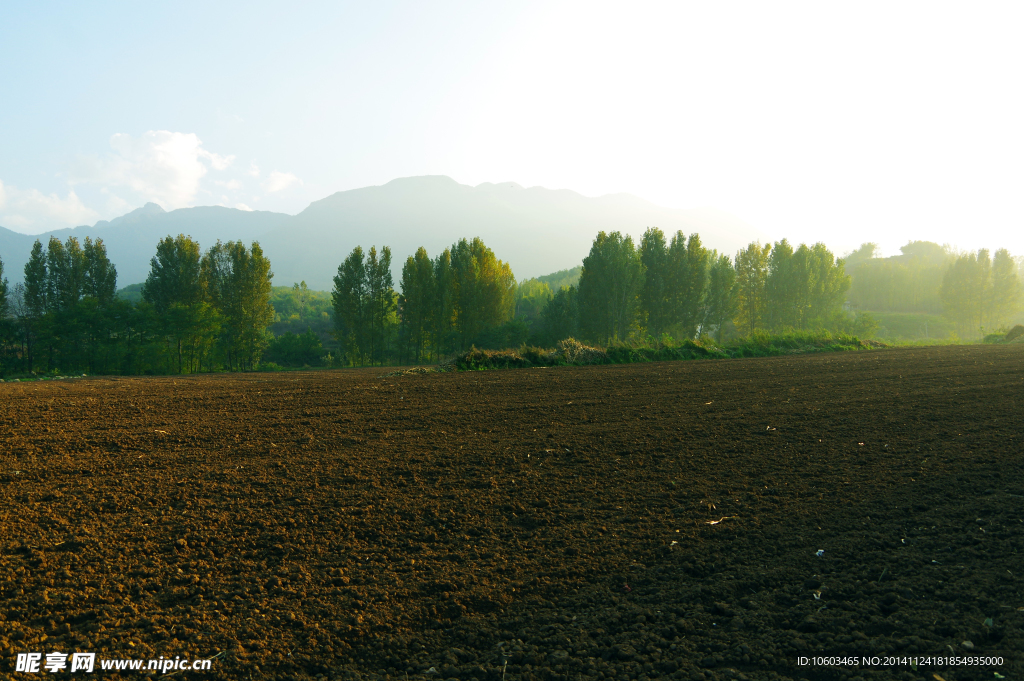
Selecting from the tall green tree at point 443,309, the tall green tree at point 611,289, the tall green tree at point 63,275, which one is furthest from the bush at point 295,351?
the tall green tree at point 611,289

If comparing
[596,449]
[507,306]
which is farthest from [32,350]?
[596,449]

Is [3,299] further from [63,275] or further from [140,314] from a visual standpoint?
[140,314]

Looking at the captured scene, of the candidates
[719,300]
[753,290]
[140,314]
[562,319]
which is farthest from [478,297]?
[140,314]

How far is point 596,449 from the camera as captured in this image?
6.87 meters

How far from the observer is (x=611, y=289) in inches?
2094

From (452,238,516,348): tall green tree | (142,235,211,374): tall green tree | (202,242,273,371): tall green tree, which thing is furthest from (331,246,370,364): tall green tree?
(142,235,211,374): tall green tree

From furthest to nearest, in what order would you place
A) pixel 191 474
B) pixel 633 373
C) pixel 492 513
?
1. pixel 633 373
2. pixel 191 474
3. pixel 492 513

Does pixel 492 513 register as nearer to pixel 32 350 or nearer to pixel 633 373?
pixel 633 373

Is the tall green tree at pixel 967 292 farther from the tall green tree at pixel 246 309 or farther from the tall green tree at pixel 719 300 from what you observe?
the tall green tree at pixel 246 309

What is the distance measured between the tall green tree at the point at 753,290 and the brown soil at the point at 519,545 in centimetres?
5403

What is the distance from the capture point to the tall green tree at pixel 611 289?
53.1 meters

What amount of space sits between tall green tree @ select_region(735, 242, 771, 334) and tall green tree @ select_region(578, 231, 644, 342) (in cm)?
1413

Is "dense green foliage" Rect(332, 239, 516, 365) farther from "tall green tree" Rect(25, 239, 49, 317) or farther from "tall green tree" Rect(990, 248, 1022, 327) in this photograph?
"tall green tree" Rect(990, 248, 1022, 327)

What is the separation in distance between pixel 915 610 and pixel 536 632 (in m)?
2.34
